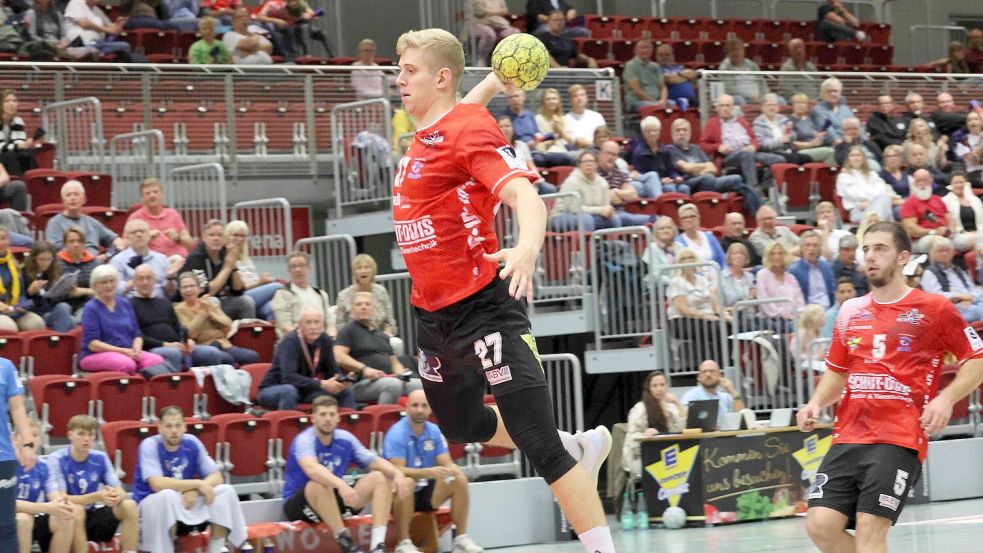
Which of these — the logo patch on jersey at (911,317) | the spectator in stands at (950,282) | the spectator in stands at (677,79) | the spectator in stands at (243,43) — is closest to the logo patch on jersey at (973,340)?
the logo patch on jersey at (911,317)

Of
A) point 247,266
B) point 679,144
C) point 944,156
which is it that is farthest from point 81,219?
point 944,156

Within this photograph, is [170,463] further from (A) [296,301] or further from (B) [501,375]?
(B) [501,375]

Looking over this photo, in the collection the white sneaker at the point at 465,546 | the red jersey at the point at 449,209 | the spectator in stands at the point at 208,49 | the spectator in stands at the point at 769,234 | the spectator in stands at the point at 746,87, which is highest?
the spectator in stands at the point at 208,49

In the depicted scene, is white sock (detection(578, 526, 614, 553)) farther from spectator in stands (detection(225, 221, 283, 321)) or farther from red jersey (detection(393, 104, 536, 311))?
spectator in stands (detection(225, 221, 283, 321))

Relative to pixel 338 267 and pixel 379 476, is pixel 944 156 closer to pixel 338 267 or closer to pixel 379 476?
pixel 338 267

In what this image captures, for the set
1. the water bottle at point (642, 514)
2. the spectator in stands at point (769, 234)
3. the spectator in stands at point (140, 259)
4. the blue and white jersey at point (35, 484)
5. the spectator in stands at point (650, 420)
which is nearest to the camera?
the blue and white jersey at point (35, 484)

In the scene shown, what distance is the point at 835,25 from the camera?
23.4 metres

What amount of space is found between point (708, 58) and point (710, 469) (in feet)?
34.3

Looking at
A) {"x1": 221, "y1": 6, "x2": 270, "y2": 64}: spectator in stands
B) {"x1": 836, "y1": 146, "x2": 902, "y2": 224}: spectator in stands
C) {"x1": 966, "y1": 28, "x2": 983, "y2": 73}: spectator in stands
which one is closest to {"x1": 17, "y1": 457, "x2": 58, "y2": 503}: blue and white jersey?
{"x1": 221, "y1": 6, "x2": 270, "y2": 64}: spectator in stands

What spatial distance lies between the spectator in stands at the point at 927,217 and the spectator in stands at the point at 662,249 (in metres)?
3.58

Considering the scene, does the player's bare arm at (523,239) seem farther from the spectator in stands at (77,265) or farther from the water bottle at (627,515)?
the water bottle at (627,515)

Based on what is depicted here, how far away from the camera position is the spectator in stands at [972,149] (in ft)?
61.2

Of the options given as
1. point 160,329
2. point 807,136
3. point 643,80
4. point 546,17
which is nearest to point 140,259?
point 160,329

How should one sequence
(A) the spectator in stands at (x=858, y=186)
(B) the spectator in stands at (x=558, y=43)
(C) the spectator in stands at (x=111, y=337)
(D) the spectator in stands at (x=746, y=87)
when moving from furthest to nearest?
(B) the spectator in stands at (x=558, y=43), (D) the spectator in stands at (x=746, y=87), (A) the spectator in stands at (x=858, y=186), (C) the spectator in stands at (x=111, y=337)
